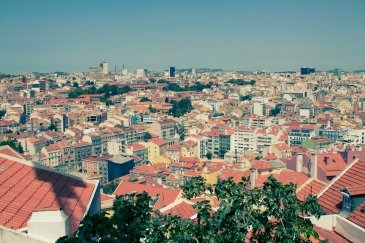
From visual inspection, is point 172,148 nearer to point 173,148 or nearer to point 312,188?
point 173,148

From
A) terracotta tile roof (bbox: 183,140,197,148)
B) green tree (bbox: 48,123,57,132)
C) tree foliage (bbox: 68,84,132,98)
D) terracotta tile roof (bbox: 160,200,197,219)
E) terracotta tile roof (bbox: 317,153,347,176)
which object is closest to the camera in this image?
terracotta tile roof (bbox: 160,200,197,219)

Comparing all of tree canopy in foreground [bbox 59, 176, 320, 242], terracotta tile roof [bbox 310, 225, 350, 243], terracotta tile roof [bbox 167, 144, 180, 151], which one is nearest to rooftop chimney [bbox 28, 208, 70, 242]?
tree canopy in foreground [bbox 59, 176, 320, 242]

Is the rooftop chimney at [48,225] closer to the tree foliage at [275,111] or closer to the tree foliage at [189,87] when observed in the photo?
the tree foliage at [275,111]

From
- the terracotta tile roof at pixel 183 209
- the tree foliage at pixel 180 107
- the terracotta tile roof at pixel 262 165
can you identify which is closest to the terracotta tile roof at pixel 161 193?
the terracotta tile roof at pixel 183 209

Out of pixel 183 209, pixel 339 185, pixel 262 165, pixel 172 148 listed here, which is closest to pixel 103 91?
pixel 172 148

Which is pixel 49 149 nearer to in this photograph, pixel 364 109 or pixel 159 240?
pixel 159 240

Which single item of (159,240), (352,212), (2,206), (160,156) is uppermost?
(159,240)

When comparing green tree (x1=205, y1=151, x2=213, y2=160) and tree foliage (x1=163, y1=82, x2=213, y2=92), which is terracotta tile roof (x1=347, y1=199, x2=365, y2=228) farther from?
tree foliage (x1=163, y1=82, x2=213, y2=92)

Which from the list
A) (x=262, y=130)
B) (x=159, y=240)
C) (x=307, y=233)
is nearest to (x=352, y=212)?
(x=307, y=233)
